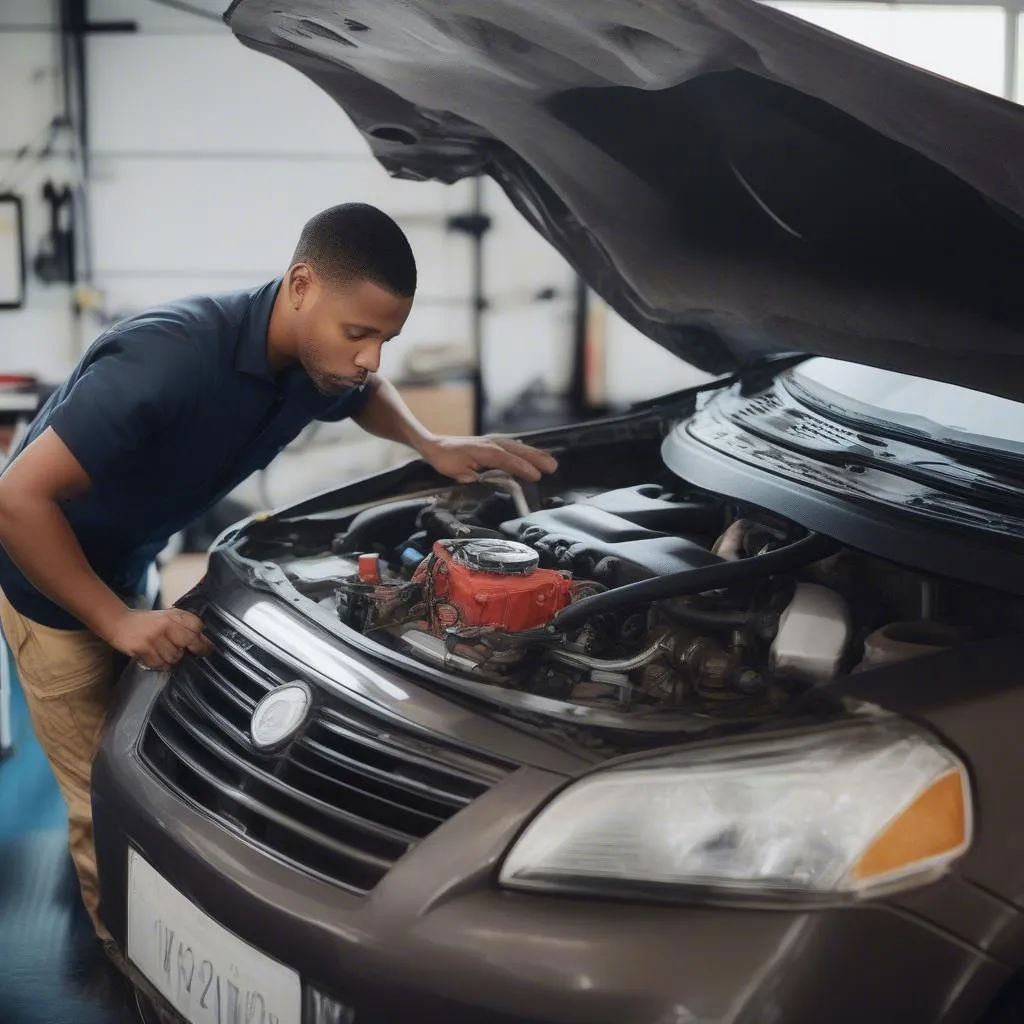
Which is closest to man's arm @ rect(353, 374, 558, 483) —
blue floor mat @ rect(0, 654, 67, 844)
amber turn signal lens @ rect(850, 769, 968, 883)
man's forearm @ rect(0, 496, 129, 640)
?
man's forearm @ rect(0, 496, 129, 640)

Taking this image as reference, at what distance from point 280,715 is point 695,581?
0.51 meters

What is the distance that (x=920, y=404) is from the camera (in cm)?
155

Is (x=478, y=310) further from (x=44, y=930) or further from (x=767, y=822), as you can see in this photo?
(x=767, y=822)

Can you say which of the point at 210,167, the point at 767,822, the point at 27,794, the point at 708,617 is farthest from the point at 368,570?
the point at 210,167

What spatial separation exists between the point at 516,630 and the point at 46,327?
3.77 m

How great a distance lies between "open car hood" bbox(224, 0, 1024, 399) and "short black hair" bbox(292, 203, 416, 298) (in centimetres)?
23

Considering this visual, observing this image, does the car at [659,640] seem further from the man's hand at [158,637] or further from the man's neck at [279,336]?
the man's neck at [279,336]

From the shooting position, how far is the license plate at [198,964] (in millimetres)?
971

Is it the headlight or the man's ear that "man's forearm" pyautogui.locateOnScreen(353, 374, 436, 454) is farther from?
the headlight

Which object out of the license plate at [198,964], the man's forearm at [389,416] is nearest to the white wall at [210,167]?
the man's forearm at [389,416]

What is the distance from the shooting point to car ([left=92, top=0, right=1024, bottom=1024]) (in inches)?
33.5

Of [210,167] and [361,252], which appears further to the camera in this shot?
[210,167]

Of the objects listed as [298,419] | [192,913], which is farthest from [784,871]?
[298,419]

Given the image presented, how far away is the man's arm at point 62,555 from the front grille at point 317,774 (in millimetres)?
83
